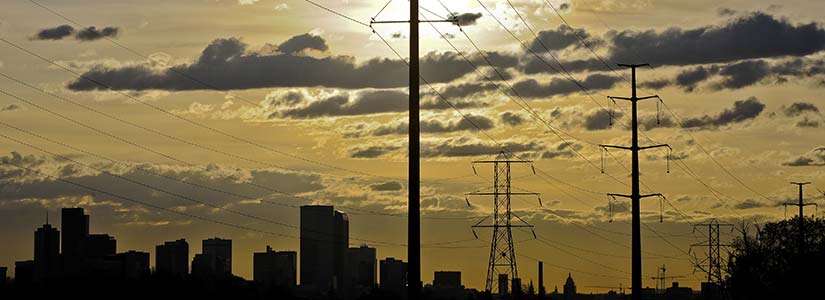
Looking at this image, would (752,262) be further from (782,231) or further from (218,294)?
(218,294)

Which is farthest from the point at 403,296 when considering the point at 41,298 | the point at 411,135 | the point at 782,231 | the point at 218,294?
the point at 411,135

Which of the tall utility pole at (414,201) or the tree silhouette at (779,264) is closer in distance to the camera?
the tall utility pole at (414,201)

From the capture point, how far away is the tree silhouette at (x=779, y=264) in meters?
76.9

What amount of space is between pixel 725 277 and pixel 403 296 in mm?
38897

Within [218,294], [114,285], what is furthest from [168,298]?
[218,294]

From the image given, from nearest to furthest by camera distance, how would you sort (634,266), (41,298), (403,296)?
1. (634,266)
2. (41,298)
3. (403,296)

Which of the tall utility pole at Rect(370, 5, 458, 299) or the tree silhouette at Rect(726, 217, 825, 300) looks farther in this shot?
the tree silhouette at Rect(726, 217, 825, 300)

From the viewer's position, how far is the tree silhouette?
7691cm

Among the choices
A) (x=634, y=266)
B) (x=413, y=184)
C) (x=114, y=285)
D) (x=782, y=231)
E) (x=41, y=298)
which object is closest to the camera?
(x=413, y=184)

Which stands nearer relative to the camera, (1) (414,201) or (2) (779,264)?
(1) (414,201)

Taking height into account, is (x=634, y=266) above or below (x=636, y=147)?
below

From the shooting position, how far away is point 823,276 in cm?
7544

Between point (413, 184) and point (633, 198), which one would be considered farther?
point (633, 198)

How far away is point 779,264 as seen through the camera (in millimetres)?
91125
